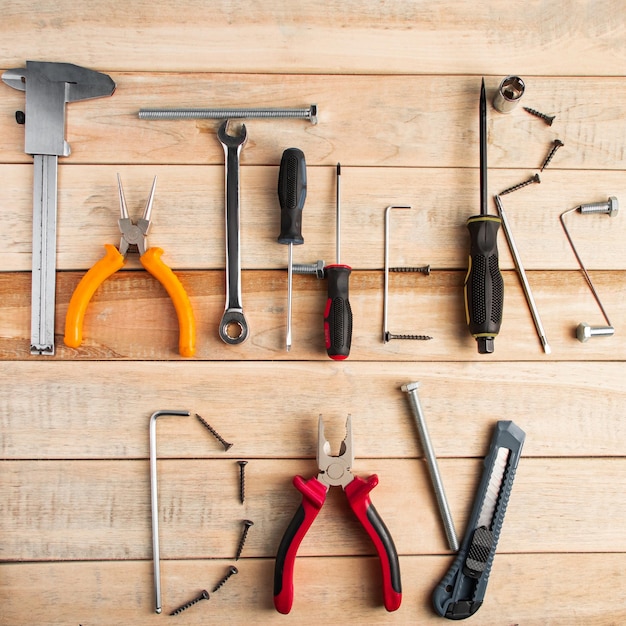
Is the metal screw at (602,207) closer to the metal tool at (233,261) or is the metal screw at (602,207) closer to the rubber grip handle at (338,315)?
the rubber grip handle at (338,315)

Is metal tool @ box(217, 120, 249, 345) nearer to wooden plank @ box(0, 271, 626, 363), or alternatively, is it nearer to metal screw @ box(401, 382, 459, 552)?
wooden plank @ box(0, 271, 626, 363)

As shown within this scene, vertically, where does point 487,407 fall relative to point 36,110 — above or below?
below

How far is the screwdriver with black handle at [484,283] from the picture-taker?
1.06 meters

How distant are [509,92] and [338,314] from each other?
23.0 inches

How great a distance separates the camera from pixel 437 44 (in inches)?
45.8

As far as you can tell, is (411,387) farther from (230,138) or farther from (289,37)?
(289,37)

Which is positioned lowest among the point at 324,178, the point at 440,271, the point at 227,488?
the point at 227,488

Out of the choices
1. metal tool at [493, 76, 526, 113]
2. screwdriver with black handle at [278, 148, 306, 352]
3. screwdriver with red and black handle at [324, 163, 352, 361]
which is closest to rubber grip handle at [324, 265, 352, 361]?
screwdriver with red and black handle at [324, 163, 352, 361]

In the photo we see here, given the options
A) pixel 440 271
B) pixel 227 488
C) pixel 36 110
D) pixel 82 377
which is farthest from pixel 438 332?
pixel 36 110

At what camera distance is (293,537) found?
3.43ft

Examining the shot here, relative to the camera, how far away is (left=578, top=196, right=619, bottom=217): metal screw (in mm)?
1145

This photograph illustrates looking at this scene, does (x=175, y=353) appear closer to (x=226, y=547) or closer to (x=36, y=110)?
(x=226, y=547)

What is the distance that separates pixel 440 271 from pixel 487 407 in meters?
0.30

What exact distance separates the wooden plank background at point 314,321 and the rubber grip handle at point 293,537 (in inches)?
2.6
